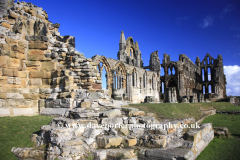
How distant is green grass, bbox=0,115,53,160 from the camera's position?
366cm

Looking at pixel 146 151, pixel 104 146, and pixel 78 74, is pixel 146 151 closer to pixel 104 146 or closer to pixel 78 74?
pixel 104 146

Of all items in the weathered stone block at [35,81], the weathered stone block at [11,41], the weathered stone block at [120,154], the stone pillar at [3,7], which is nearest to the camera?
the weathered stone block at [120,154]

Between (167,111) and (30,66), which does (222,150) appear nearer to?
(167,111)

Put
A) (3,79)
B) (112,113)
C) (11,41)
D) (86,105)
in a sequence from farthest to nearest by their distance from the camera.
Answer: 1. (11,41)
2. (3,79)
3. (86,105)
4. (112,113)

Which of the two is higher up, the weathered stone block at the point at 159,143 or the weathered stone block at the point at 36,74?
the weathered stone block at the point at 36,74

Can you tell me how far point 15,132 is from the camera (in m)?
4.26

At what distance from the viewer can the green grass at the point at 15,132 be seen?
3663 mm

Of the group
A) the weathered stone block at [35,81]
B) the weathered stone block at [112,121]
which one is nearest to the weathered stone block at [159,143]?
the weathered stone block at [112,121]

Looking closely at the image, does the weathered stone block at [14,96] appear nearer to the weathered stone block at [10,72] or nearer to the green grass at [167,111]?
the weathered stone block at [10,72]

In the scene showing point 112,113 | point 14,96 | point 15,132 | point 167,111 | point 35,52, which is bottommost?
point 167,111

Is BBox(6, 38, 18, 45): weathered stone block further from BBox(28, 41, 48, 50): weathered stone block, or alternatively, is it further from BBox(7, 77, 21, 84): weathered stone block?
BBox(7, 77, 21, 84): weathered stone block

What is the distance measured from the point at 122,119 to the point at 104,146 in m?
0.97

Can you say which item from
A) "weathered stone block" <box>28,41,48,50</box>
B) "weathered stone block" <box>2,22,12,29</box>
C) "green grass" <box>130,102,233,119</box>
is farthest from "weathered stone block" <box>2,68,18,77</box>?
"green grass" <box>130,102,233,119</box>

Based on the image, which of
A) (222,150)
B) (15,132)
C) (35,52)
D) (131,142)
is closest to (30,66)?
(35,52)
